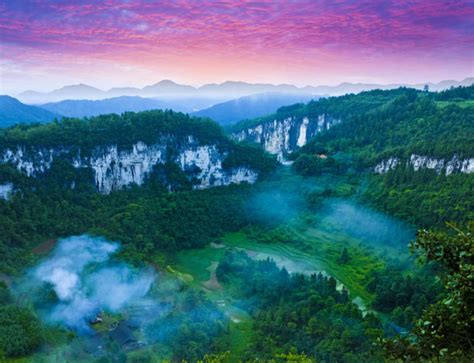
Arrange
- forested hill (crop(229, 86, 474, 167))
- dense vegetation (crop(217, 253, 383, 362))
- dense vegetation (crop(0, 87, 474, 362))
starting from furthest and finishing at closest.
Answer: forested hill (crop(229, 86, 474, 167)) → dense vegetation (crop(217, 253, 383, 362)) → dense vegetation (crop(0, 87, 474, 362))

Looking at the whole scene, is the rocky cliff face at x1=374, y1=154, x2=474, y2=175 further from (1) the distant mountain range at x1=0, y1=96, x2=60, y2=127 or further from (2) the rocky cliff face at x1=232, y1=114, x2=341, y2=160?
(1) the distant mountain range at x1=0, y1=96, x2=60, y2=127

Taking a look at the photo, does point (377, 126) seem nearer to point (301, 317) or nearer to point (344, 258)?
point (344, 258)

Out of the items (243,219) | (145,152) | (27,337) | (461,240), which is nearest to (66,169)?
(145,152)

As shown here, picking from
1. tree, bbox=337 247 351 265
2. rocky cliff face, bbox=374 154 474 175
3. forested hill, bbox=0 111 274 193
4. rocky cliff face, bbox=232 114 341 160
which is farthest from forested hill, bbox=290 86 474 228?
rocky cliff face, bbox=232 114 341 160

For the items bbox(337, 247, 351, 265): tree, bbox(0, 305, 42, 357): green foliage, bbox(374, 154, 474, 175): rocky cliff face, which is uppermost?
bbox(374, 154, 474, 175): rocky cliff face

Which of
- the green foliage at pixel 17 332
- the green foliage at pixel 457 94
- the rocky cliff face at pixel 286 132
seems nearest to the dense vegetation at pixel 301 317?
the green foliage at pixel 17 332

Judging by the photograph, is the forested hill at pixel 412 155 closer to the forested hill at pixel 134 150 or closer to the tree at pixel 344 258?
the tree at pixel 344 258

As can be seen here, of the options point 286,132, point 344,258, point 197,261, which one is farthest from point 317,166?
point 286,132
